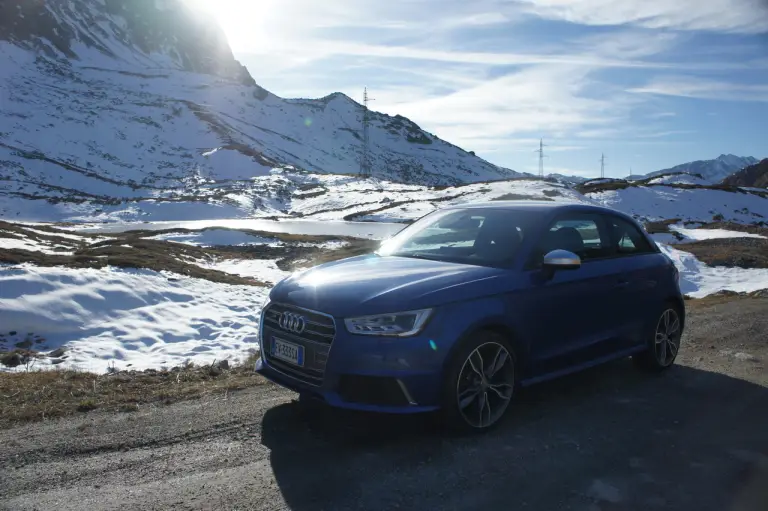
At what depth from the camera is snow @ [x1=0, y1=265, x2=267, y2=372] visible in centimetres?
864

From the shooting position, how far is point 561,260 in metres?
4.77

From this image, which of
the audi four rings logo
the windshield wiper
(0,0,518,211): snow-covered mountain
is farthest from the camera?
(0,0,518,211): snow-covered mountain

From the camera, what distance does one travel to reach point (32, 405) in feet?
17.5

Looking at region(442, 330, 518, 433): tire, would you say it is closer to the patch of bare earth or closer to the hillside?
the patch of bare earth

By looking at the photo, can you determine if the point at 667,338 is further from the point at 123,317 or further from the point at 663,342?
the point at 123,317

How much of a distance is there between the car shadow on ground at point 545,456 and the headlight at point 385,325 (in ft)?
2.64

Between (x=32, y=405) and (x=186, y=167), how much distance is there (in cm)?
9995

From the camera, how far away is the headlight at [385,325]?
13.4 feet

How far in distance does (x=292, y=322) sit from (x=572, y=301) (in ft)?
8.04

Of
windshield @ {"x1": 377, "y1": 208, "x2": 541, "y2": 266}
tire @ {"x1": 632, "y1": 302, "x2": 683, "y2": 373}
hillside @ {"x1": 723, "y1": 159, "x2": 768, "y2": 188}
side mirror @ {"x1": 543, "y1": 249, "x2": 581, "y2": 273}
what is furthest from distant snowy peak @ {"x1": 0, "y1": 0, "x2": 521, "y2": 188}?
hillside @ {"x1": 723, "y1": 159, "x2": 768, "y2": 188}

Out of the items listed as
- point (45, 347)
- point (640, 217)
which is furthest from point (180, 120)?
point (45, 347)

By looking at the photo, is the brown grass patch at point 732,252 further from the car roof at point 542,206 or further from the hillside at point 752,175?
the hillside at point 752,175

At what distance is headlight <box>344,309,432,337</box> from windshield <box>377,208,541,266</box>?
1.07 meters

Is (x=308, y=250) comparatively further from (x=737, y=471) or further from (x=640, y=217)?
(x=640, y=217)
